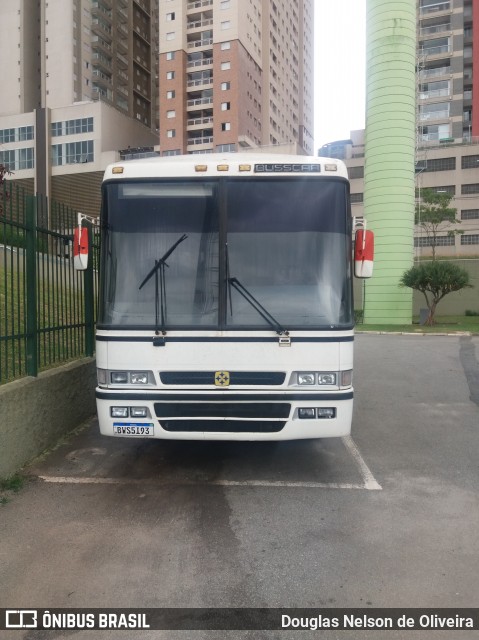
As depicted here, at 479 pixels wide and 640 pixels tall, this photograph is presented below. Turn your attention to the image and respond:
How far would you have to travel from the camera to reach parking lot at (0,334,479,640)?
3.14m

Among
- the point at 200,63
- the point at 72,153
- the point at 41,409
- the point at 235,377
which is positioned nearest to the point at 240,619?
the point at 235,377

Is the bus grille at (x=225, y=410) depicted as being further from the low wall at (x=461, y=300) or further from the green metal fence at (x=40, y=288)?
the low wall at (x=461, y=300)

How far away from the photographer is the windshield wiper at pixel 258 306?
4559mm

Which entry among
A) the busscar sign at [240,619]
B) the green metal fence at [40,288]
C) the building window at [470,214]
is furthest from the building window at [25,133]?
the busscar sign at [240,619]

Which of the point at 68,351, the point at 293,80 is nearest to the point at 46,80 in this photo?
the point at 293,80

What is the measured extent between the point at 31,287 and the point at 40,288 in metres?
0.46

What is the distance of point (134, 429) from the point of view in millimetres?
4684

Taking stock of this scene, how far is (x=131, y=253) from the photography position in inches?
186

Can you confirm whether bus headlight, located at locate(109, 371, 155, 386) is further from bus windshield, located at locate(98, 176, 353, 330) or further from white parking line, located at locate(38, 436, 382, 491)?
white parking line, located at locate(38, 436, 382, 491)

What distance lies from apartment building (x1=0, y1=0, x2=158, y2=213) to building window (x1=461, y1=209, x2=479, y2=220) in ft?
139

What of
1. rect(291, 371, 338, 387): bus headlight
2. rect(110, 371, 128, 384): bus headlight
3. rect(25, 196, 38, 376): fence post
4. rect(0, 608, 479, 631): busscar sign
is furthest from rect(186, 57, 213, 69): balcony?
rect(0, 608, 479, 631): busscar sign

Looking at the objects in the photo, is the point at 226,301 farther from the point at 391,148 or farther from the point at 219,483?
the point at 391,148

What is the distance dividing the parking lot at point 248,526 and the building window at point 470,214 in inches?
2411

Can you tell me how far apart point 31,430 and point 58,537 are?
1.81 m
